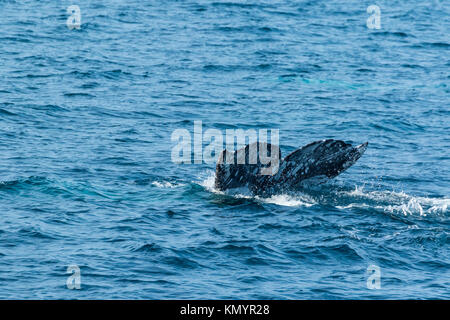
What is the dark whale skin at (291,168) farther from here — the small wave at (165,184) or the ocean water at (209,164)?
the small wave at (165,184)

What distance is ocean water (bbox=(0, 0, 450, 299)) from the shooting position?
53.1 feet

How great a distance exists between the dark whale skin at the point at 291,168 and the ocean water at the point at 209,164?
0.41 m

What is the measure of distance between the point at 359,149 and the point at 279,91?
47.3 ft

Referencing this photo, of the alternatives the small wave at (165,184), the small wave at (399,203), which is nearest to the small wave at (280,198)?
the small wave at (399,203)

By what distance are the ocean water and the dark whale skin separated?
1.35 feet

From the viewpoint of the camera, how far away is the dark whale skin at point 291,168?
785 inches

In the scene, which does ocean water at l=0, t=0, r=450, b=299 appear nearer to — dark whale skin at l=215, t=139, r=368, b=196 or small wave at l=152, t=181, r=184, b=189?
small wave at l=152, t=181, r=184, b=189

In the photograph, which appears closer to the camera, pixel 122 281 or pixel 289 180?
pixel 122 281

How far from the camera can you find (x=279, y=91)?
3431 cm

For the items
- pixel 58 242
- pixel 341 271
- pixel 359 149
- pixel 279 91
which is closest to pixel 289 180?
pixel 359 149

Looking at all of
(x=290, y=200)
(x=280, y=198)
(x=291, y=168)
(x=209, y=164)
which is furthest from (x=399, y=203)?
(x=209, y=164)

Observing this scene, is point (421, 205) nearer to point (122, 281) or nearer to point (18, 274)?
point (122, 281)

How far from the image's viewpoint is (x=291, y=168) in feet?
66.9

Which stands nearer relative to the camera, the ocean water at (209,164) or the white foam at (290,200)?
the ocean water at (209,164)
